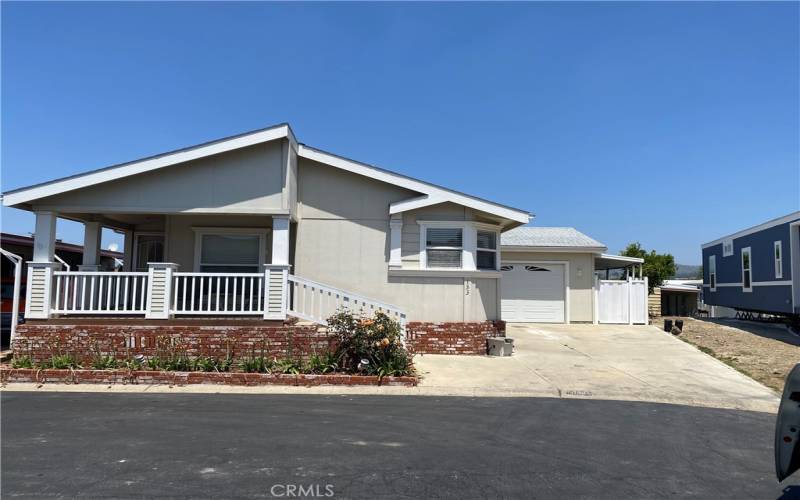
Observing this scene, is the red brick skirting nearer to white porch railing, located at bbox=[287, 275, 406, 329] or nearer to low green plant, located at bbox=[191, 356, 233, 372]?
low green plant, located at bbox=[191, 356, 233, 372]

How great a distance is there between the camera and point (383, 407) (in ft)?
26.0

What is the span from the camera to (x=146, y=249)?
14.6 m

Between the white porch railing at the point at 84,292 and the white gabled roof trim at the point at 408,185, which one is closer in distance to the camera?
the white porch railing at the point at 84,292

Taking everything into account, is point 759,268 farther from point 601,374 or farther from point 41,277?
point 41,277

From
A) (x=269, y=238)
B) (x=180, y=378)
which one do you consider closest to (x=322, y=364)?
(x=180, y=378)

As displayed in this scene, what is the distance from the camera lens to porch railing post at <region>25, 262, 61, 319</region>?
10.6 meters

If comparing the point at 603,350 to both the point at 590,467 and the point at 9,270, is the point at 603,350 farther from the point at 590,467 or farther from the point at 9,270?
the point at 9,270

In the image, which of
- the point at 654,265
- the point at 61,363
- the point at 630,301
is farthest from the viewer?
the point at 654,265

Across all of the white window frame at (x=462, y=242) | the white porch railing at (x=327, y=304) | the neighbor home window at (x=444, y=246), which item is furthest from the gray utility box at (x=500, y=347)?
the white porch railing at (x=327, y=304)

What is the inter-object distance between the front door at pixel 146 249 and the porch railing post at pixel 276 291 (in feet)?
16.1

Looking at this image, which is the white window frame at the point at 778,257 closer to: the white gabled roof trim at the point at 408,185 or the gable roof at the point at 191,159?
the white gabled roof trim at the point at 408,185

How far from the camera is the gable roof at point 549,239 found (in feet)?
61.8

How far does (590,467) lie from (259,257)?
973 cm

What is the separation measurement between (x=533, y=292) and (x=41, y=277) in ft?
49.4
